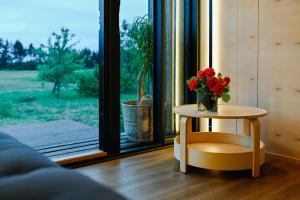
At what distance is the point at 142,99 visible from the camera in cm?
343

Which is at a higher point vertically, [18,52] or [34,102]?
[18,52]

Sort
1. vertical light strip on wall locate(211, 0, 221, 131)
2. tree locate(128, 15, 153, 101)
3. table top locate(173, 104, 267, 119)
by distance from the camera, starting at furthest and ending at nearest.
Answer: vertical light strip on wall locate(211, 0, 221, 131) < tree locate(128, 15, 153, 101) < table top locate(173, 104, 267, 119)

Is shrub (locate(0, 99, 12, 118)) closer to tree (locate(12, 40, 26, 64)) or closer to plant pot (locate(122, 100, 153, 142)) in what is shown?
tree (locate(12, 40, 26, 64))

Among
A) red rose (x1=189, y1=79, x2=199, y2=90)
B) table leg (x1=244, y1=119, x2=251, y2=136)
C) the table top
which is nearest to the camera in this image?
the table top

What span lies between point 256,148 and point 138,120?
1359mm

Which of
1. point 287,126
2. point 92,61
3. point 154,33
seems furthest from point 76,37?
point 287,126

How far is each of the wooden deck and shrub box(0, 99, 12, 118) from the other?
24 cm

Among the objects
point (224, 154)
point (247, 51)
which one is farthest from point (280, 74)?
point (224, 154)

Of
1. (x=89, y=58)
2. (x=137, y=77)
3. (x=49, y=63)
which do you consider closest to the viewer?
(x=49, y=63)

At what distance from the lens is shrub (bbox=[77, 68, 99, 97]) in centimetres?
319

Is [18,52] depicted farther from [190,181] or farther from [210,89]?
[190,181]

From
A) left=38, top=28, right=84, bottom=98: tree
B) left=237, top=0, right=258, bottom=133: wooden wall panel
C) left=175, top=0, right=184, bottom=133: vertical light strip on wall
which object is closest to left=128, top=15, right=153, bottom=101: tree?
left=175, top=0, right=184, bottom=133: vertical light strip on wall

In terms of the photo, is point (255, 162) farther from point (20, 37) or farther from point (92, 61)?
point (20, 37)

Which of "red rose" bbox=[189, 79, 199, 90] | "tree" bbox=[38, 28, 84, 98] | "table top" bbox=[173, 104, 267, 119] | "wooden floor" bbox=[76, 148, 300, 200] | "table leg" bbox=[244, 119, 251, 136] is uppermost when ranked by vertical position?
"tree" bbox=[38, 28, 84, 98]
